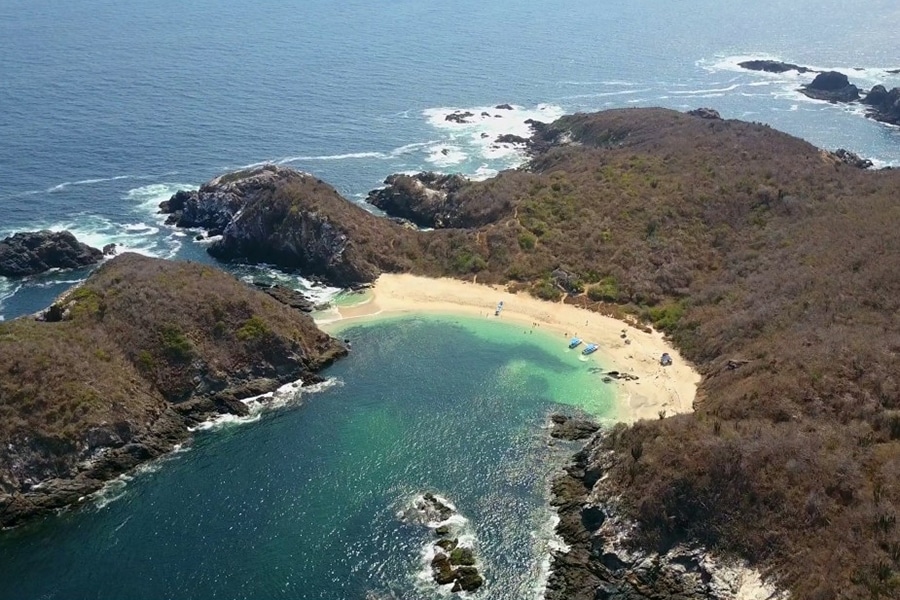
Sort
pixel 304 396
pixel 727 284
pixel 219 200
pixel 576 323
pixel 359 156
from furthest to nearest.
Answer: pixel 359 156, pixel 219 200, pixel 727 284, pixel 576 323, pixel 304 396

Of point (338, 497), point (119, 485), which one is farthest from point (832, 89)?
point (119, 485)

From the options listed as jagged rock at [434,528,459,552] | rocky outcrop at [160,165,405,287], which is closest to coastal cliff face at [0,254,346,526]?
rocky outcrop at [160,165,405,287]

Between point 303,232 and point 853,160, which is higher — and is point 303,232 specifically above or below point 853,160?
below

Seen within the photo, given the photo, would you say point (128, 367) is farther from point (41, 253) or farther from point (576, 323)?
point (576, 323)

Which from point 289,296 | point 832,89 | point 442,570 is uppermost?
point 832,89

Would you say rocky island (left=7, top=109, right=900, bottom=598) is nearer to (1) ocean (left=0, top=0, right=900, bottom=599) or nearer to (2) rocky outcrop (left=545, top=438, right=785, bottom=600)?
(2) rocky outcrop (left=545, top=438, right=785, bottom=600)

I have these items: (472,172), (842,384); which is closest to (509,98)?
(472,172)
